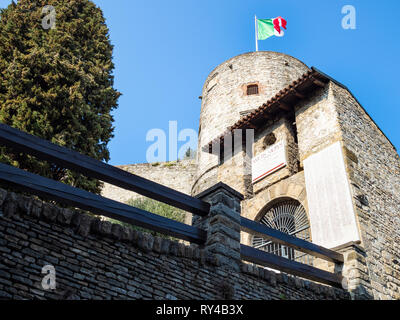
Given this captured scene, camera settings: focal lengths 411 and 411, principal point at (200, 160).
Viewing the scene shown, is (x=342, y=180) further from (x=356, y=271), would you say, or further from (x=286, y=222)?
(x=356, y=271)

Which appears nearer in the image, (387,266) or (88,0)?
(387,266)

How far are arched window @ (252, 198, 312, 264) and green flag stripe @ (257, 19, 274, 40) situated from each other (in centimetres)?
1195

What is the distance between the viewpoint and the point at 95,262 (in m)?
4.66

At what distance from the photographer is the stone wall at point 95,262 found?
417cm

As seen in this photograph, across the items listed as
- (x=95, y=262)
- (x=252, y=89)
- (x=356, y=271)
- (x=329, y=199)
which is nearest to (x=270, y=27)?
(x=252, y=89)

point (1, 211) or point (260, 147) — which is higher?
point (260, 147)

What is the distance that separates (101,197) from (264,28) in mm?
17443

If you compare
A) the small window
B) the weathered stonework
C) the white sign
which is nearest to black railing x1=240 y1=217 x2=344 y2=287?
the weathered stonework

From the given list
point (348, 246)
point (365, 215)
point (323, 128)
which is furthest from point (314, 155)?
point (348, 246)

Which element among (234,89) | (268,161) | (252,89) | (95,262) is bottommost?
(95,262)

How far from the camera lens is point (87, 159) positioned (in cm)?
526

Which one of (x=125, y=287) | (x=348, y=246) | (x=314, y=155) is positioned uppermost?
(x=314, y=155)
